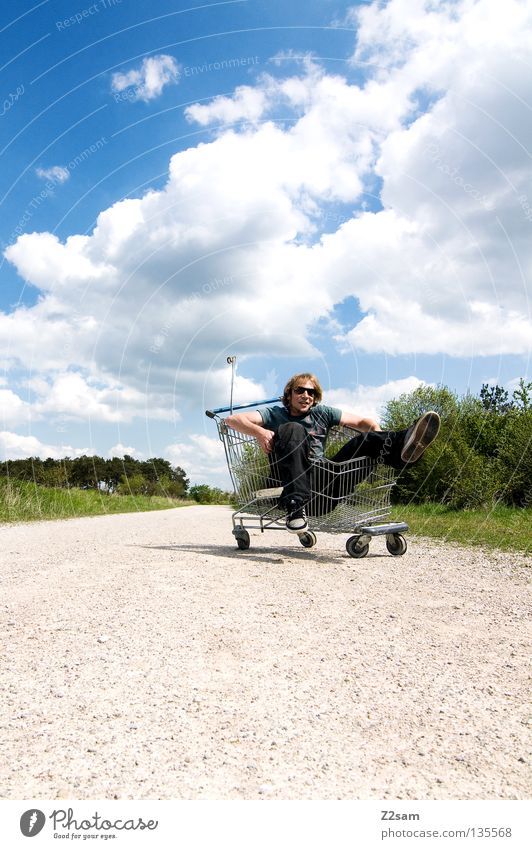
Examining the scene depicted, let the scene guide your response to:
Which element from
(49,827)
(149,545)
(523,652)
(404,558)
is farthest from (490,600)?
(149,545)

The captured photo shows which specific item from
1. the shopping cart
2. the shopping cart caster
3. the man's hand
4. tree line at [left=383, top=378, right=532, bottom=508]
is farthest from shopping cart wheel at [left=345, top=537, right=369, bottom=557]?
tree line at [left=383, top=378, right=532, bottom=508]

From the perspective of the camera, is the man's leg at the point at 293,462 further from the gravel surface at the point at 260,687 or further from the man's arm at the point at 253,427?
the gravel surface at the point at 260,687

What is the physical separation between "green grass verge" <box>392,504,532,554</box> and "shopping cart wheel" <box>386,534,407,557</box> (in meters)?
1.35

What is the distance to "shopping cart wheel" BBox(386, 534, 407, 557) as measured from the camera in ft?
20.8

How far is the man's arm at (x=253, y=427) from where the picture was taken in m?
5.96

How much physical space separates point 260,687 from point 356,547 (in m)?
3.95

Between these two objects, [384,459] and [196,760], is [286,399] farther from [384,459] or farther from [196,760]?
[196,760]

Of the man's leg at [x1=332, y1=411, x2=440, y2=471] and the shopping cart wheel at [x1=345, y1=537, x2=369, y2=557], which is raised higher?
the man's leg at [x1=332, y1=411, x2=440, y2=471]

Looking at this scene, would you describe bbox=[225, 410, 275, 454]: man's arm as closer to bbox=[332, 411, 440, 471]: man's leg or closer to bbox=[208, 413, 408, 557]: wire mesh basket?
bbox=[208, 413, 408, 557]: wire mesh basket

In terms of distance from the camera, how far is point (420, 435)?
573 cm

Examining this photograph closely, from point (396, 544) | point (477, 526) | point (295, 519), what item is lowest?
point (477, 526)

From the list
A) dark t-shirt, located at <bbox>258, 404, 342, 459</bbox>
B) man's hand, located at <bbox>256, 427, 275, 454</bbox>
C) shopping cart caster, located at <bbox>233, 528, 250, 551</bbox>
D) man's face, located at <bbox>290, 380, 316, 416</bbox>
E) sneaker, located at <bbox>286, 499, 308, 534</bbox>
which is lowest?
shopping cart caster, located at <bbox>233, 528, 250, 551</bbox>

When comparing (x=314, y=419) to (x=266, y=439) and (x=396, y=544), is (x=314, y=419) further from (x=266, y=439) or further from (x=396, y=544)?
(x=396, y=544)

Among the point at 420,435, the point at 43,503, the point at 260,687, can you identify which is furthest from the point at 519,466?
the point at 260,687
